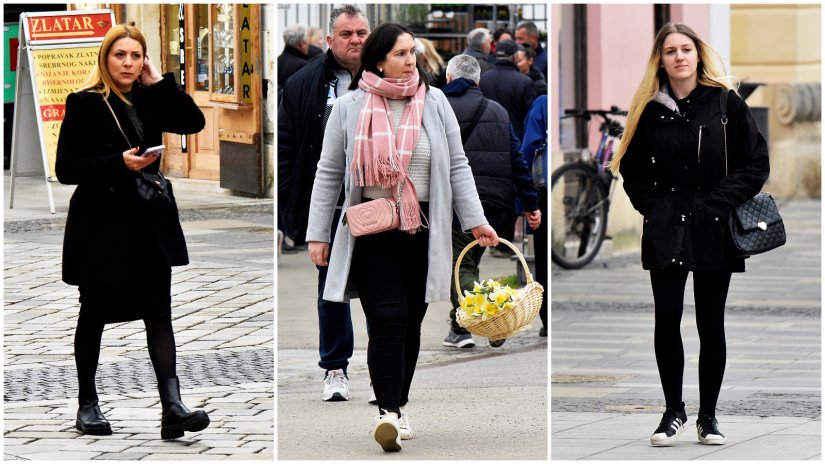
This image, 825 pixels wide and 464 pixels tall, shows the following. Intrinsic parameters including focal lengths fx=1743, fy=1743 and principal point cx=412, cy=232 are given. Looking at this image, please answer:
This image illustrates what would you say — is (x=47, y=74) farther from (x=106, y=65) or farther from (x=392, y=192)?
(x=392, y=192)

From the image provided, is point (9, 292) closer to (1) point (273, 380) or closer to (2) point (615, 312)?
(1) point (273, 380)

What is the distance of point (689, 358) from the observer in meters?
9.23

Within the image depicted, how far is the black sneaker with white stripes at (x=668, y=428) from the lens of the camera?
641 cm

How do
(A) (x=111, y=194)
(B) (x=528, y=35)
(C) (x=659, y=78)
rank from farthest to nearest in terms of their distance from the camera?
(B) (x=528, y=35) → (C) (x=659, y=78) → (A) (x=111, y=194)

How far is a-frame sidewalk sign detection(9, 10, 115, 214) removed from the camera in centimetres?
613

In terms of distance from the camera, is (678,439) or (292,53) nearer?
(292,53)

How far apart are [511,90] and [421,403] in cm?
225

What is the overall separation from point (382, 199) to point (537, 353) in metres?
2.15

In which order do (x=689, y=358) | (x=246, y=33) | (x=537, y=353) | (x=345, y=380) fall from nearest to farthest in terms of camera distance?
(x=246, y=33) < (x=345, y=380) < (x=537, y=353) < (x=689, y=358)

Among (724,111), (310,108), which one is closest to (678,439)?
(724,111)

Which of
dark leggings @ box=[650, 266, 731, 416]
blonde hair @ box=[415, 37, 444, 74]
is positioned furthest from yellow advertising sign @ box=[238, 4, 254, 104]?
blonde hair @ box=[415, 37, 444, 74]

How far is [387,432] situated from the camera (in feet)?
19.5

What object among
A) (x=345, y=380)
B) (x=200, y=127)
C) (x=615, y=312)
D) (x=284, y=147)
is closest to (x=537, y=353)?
(x=345, y=380)

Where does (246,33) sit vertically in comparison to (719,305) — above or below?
above
